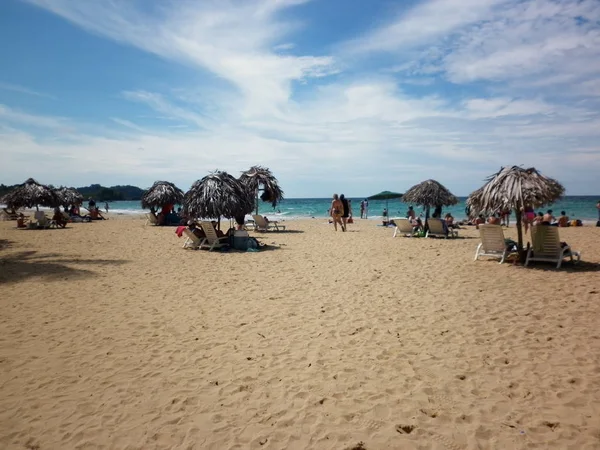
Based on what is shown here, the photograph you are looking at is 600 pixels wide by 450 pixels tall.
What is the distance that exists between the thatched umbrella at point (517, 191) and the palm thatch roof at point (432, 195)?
7791 millimetres

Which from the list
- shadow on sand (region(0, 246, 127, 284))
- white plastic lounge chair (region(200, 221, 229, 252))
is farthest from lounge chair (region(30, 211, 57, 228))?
white plastic lounge chair (region(200, 221, 229, 252))

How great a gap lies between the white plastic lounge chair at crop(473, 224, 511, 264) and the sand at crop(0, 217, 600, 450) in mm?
1310

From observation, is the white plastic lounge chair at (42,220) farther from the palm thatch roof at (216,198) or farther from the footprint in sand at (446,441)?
the footprint in sand at (446,441)

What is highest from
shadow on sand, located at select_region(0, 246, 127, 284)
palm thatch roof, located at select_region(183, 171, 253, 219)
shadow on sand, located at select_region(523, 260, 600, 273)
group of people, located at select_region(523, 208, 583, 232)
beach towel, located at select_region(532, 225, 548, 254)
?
palm thatch roof, located at select_region(183, 171, 253, 219)

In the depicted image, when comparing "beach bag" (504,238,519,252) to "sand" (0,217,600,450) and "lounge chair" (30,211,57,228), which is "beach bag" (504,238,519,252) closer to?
"sand" (0,217,600,450)

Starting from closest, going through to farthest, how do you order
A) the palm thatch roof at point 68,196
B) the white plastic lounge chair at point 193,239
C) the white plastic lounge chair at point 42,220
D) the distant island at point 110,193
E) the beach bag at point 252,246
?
the beach bag at point 252,246 < the white plastic lounge chair at point 193,239 < the white plastic lounge chair at point 42,220 < the palm thatch roof at point 68,196 < the distant island at point 110,193

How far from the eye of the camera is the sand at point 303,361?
9.32 ft

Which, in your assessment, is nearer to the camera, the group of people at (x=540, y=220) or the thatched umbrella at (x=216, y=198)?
the thatched umbrella at (x=216, y=198)

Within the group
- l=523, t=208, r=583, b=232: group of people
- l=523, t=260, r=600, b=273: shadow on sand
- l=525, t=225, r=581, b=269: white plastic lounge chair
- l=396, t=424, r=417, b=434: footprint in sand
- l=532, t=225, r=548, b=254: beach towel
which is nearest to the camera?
l=396, t=424, r=417, b=434: footprint in sand

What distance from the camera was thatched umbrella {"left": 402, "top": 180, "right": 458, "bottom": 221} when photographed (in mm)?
16781

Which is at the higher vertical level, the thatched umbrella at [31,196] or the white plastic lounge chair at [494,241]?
the thatched umbrella at [31,196]

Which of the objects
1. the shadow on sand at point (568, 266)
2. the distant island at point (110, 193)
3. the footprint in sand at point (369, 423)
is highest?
the distant island at point (110, 193)

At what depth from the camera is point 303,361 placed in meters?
4.00

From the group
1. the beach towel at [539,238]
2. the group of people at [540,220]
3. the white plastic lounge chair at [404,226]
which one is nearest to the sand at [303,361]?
the beach towel at [539,238]
